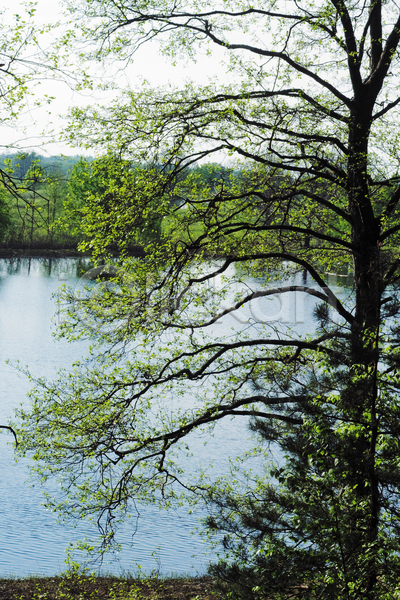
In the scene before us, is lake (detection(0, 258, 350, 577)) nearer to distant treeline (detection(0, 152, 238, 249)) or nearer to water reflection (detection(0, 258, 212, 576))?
water reflection (detection(0, 258, 212, 576))

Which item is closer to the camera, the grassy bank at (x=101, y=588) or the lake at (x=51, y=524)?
the grassy bank at (x=101, y=588)

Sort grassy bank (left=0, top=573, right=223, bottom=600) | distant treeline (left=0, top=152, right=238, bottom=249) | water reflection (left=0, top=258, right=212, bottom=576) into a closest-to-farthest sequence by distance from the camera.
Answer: distant treeline (left=0, top=152, right=238, bottom=249), grassy bank (left=0, top=573, right=223, bottom=600), water reflection (left=0, top=258, right=212, bottom=576)

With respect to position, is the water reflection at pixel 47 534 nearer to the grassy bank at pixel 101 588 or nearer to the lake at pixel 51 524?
the lake at pixel 51 524

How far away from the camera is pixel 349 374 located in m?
5.62

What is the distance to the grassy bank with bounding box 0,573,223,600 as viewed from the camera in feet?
32.7

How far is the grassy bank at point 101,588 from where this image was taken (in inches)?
392

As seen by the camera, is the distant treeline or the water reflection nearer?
the distant treeline

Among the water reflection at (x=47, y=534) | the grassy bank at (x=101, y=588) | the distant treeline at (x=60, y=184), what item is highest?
the distant treeline at (x=60, y=184)

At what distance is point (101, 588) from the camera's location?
10.7m

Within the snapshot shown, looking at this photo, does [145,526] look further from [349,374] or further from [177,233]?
[349,374]

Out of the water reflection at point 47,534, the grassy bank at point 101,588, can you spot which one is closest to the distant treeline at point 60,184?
the water reflection at point 47,534

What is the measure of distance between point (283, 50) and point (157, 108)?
2.67m

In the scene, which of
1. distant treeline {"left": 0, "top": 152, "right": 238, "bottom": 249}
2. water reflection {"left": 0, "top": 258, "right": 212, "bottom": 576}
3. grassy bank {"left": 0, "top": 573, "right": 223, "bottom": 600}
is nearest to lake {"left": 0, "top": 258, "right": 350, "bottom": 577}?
water reflection {"left": 0, "top": 258, "right": 212, "bottom": 576}

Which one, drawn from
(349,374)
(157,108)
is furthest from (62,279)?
(349,374)
